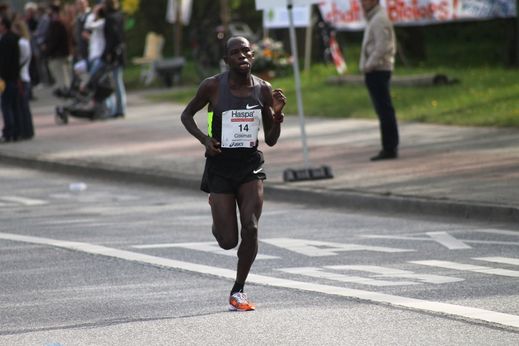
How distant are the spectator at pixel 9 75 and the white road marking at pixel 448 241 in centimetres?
1153

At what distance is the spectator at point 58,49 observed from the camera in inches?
1278

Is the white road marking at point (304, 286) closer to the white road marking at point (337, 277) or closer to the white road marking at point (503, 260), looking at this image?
the white road marking at point (337, 277)

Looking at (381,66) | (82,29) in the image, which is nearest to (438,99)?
(381,66)

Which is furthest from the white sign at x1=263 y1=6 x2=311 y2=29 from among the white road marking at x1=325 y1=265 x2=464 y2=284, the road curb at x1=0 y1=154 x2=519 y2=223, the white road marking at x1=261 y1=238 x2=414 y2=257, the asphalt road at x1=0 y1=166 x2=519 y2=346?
the white road marking at x1=325 y1=265 x2=464 y2=284

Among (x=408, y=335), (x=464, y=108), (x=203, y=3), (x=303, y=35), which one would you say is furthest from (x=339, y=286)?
(x=203, y=3)

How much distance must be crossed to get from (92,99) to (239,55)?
57.2ft

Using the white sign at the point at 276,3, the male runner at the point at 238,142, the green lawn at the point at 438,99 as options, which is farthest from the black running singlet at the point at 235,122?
the green lawn at the point at 438,99

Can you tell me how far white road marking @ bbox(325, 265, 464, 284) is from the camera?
1048cm

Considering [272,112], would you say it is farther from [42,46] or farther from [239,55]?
[42,46]

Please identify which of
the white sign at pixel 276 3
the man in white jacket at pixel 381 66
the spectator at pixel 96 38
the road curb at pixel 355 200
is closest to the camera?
the road curb at pixel 355 200

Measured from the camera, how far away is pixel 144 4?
47219mm

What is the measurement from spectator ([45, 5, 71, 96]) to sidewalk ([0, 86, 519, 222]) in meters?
5.21

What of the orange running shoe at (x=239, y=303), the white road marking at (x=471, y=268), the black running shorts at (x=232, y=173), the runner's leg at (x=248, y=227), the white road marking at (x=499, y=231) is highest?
the black running shorts at (x=232, y=173)

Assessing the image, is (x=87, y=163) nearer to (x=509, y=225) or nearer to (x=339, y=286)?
(x=509, y=225)
